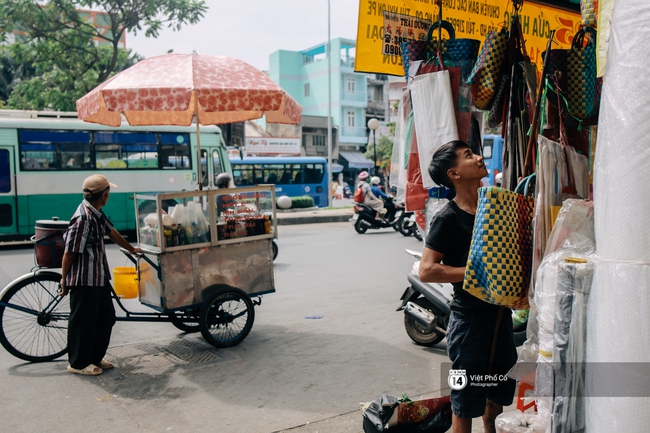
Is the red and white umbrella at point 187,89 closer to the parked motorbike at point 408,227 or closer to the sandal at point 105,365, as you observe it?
the sandal at point 105,365

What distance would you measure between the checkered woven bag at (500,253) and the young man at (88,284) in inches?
125

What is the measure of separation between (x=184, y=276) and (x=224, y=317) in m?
0.52

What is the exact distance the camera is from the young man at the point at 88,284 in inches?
173

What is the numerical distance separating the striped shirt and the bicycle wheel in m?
0.45

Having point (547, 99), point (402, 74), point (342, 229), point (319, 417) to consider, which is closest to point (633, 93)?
point (547, 99)

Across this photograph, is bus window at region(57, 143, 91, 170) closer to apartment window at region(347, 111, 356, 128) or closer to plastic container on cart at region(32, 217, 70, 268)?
plastic container on cart at region(32, 217, 70, 268)

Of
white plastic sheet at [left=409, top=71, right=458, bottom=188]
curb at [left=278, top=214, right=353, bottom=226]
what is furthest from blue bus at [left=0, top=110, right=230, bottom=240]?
white plastic sheet at [left=409, top=71, right=458, bottom=188]

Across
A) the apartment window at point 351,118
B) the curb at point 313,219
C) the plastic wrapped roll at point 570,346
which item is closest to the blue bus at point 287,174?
the curb at point 313,219

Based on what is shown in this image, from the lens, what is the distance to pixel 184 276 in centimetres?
504

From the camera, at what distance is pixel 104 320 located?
458 cm

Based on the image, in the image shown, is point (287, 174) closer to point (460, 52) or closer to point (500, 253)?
point (460, 52)

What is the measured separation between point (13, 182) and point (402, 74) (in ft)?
36.7

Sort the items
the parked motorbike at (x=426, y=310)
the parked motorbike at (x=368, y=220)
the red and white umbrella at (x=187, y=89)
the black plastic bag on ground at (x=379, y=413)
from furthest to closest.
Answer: the parked motorbike at (x=368, y=220) → the red and white umbrella at (x=187, y=89) → the parked motorbike at (x=426, y=310) → the black plastic bag on ground at (x=379, y=413)

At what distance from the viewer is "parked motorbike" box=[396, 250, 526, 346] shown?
4.76 meters
